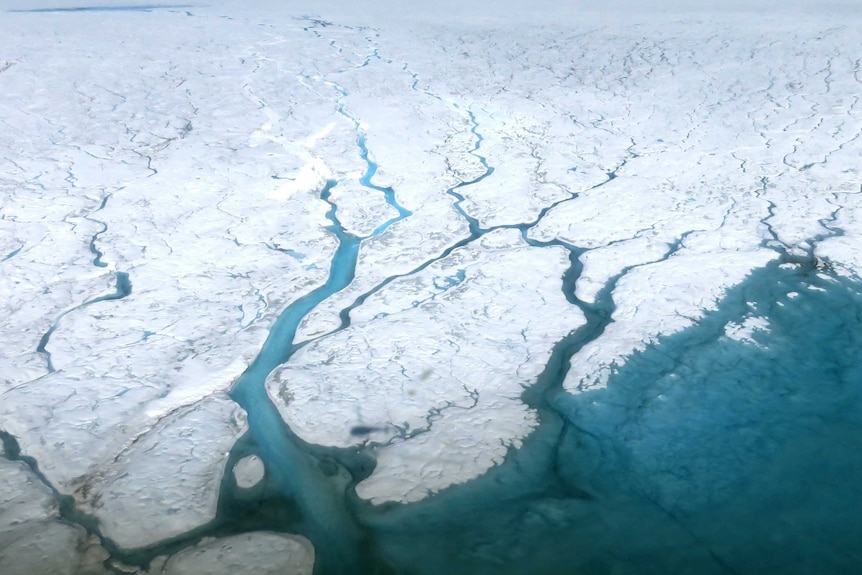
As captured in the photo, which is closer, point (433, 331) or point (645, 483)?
point (645, 483)

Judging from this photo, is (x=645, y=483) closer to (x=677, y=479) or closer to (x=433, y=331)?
(x=677, y=479)

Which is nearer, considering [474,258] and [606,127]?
[474,258]

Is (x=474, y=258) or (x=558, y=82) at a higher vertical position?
(x=558, y=82)

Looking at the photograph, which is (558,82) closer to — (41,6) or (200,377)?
(200,377)

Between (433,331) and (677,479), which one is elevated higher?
(433,331)

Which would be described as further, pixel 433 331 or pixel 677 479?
pixel 433 331

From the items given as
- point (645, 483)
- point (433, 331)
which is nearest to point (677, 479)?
point (645, 483)

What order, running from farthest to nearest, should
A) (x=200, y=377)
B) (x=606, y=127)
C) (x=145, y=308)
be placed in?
(x=606, y=127), (x=145, y=308), (x=200, y=377)

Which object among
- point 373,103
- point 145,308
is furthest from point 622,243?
point 373,103
